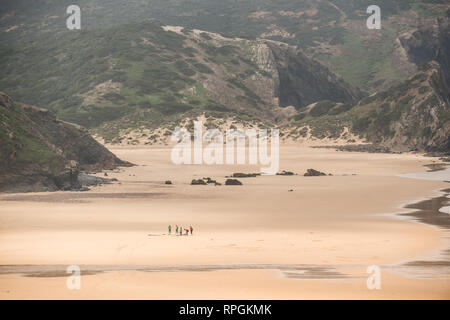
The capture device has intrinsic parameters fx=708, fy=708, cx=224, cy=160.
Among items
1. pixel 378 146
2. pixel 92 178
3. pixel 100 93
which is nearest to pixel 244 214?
pixel 92 178

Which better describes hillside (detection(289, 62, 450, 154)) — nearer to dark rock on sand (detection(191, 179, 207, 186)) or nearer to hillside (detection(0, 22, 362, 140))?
dark rock on sand (detection(191, 179, 207, 186))

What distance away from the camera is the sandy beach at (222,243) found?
14.4m

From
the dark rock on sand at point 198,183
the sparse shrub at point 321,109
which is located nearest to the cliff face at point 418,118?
the sparse shrub at point 321,109

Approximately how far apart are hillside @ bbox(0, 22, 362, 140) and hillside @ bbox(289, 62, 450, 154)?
138 feet

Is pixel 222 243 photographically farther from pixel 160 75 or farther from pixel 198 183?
pixel 160 75

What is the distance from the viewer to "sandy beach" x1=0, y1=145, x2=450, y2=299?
14398 millimetres

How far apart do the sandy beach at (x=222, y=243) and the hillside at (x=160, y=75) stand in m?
94.3

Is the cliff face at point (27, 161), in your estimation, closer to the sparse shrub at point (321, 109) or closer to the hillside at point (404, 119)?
the hillside at point (404, 119)

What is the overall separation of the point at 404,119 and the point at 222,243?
2660 inches

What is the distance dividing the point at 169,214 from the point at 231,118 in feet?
266

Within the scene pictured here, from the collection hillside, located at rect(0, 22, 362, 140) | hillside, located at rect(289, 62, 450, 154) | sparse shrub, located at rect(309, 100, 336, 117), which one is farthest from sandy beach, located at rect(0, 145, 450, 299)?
hillside, located at rect(0, 22, 362, 140)

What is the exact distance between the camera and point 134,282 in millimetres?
14773

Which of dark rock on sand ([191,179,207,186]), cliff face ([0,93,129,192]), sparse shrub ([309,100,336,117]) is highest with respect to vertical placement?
sparse shrub ([309,100,336,117])
